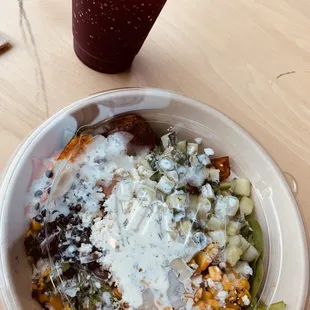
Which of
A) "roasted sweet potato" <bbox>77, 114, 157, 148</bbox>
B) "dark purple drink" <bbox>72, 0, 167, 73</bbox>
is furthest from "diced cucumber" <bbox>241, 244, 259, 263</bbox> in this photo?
"dark purple drink" <bbox>72, 0, 167, 73</bbox>

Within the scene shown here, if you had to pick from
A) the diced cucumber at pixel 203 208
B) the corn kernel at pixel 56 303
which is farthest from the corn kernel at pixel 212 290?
the corn kernel at pixel 56 303

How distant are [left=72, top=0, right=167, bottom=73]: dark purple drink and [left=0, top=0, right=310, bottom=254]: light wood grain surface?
1.2 inches

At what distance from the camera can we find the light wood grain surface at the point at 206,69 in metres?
0.80

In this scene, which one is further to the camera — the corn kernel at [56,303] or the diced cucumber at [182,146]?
the diced cucumber at [182,146]

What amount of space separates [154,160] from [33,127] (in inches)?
7.9

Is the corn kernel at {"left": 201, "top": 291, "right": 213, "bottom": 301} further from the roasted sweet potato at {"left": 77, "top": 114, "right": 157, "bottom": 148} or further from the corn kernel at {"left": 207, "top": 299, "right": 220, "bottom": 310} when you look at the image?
the roasted sweet potato at {"left": 77, "top": 114, "right": 157, "bottom": 148}

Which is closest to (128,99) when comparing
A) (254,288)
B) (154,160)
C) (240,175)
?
(154,160)

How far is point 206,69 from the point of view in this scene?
924 millimetres

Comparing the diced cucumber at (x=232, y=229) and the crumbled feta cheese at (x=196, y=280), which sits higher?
the diced cucumber at (x=232, y=229)

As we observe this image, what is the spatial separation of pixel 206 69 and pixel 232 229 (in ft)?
1.09

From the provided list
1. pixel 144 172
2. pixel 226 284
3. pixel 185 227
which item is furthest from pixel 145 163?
pixel 226 284

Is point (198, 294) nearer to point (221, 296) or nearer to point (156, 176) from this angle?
point (221, 296)

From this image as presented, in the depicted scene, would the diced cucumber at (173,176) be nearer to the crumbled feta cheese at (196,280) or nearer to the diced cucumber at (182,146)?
the diced cucumber at (182,146)

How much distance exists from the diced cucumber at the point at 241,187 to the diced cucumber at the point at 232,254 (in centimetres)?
10
